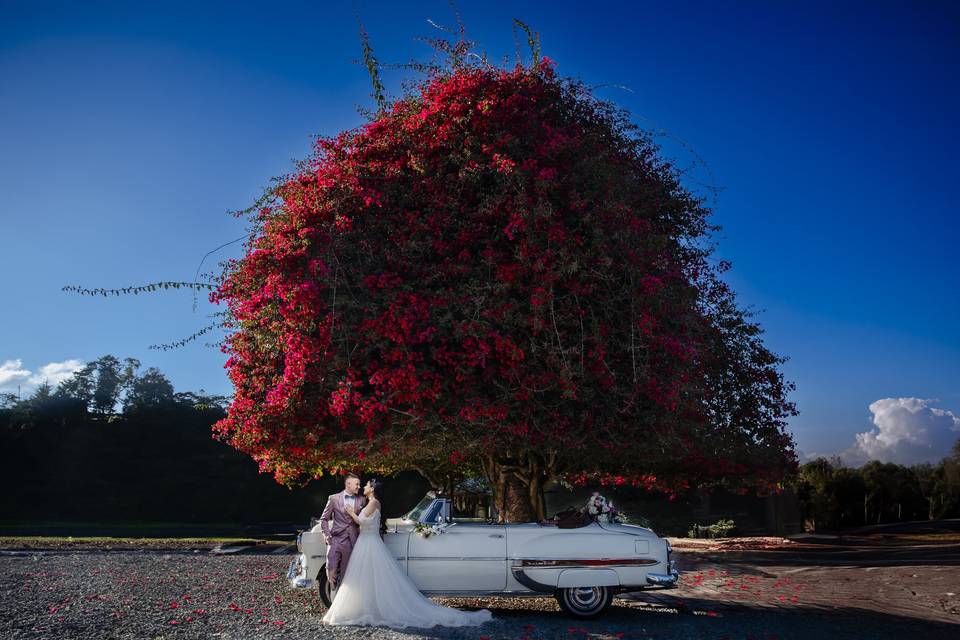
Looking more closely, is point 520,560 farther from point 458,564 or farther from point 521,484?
point 521,484

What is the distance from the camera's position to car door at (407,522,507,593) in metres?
9.60

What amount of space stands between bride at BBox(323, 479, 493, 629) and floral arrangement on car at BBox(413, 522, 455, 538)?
1.68 ft

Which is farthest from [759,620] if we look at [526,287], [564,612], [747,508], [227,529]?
[227,529]

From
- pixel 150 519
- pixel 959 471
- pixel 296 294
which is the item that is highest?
pixel 296 294

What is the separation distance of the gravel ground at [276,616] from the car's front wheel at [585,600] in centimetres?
22

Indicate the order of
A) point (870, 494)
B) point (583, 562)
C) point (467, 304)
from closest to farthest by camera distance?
point (583, 562)
point (467, 304)
point (870, 494)

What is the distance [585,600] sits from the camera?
9.92 m

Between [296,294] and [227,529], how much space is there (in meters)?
22.5

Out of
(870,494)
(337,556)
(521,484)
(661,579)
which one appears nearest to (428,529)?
(337,556)

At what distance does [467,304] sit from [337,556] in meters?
4.14

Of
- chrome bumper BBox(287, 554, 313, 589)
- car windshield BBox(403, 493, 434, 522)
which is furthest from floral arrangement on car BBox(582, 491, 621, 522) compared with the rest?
chrome bumper BBox(287, 554, 313, 589)

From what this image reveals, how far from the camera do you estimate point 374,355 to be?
11758 mm

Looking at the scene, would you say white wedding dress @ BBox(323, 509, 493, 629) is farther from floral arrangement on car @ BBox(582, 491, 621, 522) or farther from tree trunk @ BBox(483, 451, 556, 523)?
tree trunk @ BBox(483, 451, 556, 523)

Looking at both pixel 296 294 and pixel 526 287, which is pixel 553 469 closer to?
pixel 526 287
